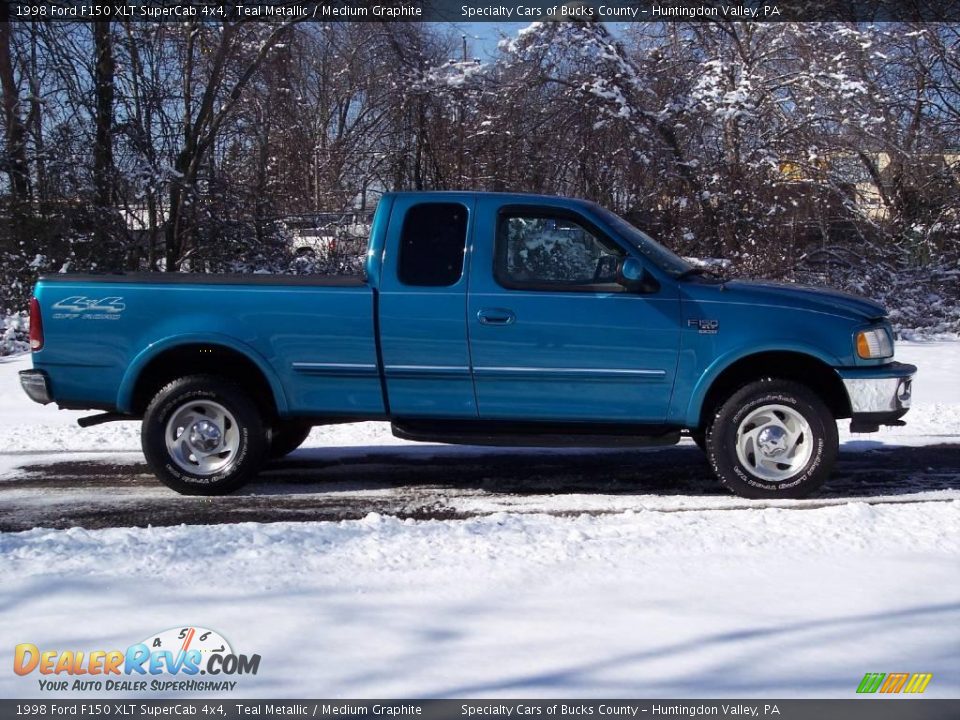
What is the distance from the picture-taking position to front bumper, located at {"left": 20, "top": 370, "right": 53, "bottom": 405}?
6.16 metres

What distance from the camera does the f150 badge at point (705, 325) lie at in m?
5.92

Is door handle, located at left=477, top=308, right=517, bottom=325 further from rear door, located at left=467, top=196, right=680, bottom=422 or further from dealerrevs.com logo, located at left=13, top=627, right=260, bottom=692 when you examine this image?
dealerrevs.com logo, located at left=13, top=627, right=260, bottom=692

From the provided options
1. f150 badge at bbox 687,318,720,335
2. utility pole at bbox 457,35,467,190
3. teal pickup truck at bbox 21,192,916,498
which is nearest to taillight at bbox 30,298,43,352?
teal pickup truck at bbox 21,192,916,498

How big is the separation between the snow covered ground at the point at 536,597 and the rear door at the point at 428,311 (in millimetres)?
756

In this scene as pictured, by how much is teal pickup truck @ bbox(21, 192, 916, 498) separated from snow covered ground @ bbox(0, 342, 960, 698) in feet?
1.84

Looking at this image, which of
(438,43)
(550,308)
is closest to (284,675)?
(550,308)

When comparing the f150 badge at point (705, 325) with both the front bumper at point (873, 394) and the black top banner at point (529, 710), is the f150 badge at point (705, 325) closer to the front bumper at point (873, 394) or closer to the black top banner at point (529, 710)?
the front bumper at point (873, 394)

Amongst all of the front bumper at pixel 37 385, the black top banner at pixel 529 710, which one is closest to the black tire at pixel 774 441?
the black top banner at pixel 529 710

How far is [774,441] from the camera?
19.8 feet

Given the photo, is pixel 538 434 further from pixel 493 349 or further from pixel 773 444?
pixel 773 444

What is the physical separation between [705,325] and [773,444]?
90cm

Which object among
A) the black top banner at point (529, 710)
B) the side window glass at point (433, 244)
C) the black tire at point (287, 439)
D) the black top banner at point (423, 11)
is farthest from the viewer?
the black top banner at point (423, 11)

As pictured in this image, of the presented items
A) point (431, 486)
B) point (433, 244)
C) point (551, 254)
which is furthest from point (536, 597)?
point (433, 244)

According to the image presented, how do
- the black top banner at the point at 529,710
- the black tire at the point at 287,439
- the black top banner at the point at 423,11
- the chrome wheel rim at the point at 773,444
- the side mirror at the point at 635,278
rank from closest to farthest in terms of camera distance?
the black top banner at the point at 529,710 < the side mirror at the point at 635,278 < the chrome wheel rim at the point at 773,444 < the black tire at the point at 287,439 < the black top banner at the point at 423,11
